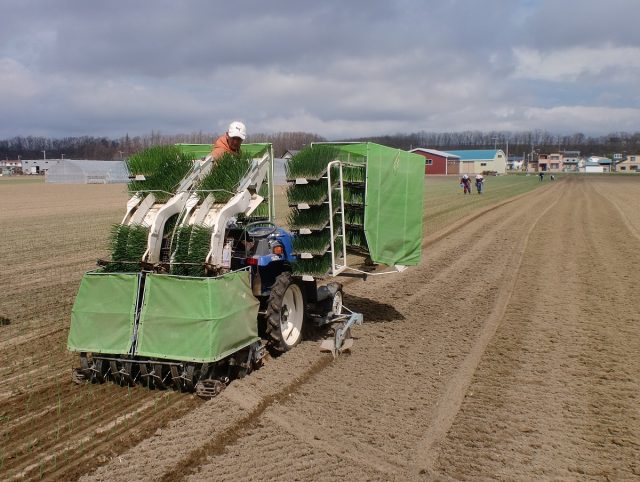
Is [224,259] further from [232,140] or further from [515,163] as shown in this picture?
[515,163]

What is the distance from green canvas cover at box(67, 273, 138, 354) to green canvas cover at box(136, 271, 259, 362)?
171mm

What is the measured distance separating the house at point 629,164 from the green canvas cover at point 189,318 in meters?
172

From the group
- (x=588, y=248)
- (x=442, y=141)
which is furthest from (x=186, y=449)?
(x=442, y=141)

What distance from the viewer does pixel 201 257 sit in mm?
6141

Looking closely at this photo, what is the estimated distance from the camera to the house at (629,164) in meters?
158

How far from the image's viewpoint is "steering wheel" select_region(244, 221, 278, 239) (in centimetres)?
737

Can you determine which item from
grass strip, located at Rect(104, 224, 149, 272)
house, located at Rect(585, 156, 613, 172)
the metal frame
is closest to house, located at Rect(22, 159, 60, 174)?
house, located at Rect(585, 156, 613, 172)

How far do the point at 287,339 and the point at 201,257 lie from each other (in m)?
1.85

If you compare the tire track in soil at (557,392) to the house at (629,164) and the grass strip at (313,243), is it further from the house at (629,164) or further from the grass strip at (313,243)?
the house at (629,164)

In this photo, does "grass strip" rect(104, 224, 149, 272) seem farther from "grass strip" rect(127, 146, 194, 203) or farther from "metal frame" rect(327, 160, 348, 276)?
"metal frame" rect(327, 160, 348, 276)

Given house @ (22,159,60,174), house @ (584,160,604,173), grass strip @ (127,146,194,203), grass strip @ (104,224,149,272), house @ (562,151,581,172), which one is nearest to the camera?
grass strip @ (104,224,149,272)

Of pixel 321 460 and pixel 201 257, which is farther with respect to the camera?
pixel 201 257

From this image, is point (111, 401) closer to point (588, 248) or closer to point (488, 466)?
point (488, 466)

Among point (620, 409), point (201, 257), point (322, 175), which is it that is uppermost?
point (322, 175)
